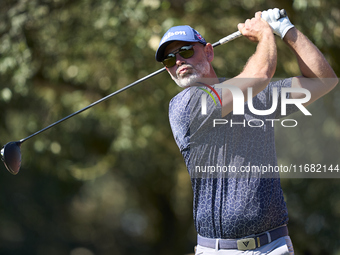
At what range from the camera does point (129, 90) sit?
8320mm

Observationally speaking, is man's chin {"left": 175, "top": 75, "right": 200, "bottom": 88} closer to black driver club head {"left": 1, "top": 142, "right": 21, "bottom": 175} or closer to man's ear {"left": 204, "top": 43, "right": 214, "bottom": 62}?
man's ear {"left": 204, "top": 43, "right": 214, "bottom": 62}

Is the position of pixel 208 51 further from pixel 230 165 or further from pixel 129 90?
pixel 129 90

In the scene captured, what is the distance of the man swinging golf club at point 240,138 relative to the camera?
2.78 m

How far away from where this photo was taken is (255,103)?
2932 millimetres

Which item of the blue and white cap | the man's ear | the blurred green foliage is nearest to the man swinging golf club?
the blue and white cap

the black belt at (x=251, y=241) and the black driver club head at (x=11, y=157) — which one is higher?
the black driver club head at (x=11, y=157)

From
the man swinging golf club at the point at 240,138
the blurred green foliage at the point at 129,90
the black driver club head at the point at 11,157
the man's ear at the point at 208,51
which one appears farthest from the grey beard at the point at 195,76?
the blurred green foliage at the point at 129,90

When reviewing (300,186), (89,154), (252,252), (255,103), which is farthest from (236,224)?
(89,154)

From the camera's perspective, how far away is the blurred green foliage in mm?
7117

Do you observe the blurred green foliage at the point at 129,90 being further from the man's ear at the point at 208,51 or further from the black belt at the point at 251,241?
the black belt at the point at 251,241

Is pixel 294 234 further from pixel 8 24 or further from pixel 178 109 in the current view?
pixel 178 109

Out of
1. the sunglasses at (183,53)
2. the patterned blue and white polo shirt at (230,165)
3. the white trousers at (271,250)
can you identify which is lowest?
the white trousers at (271,250)

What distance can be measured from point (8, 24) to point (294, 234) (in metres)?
5.74

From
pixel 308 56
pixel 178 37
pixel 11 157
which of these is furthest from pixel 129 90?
pixel 308 56
